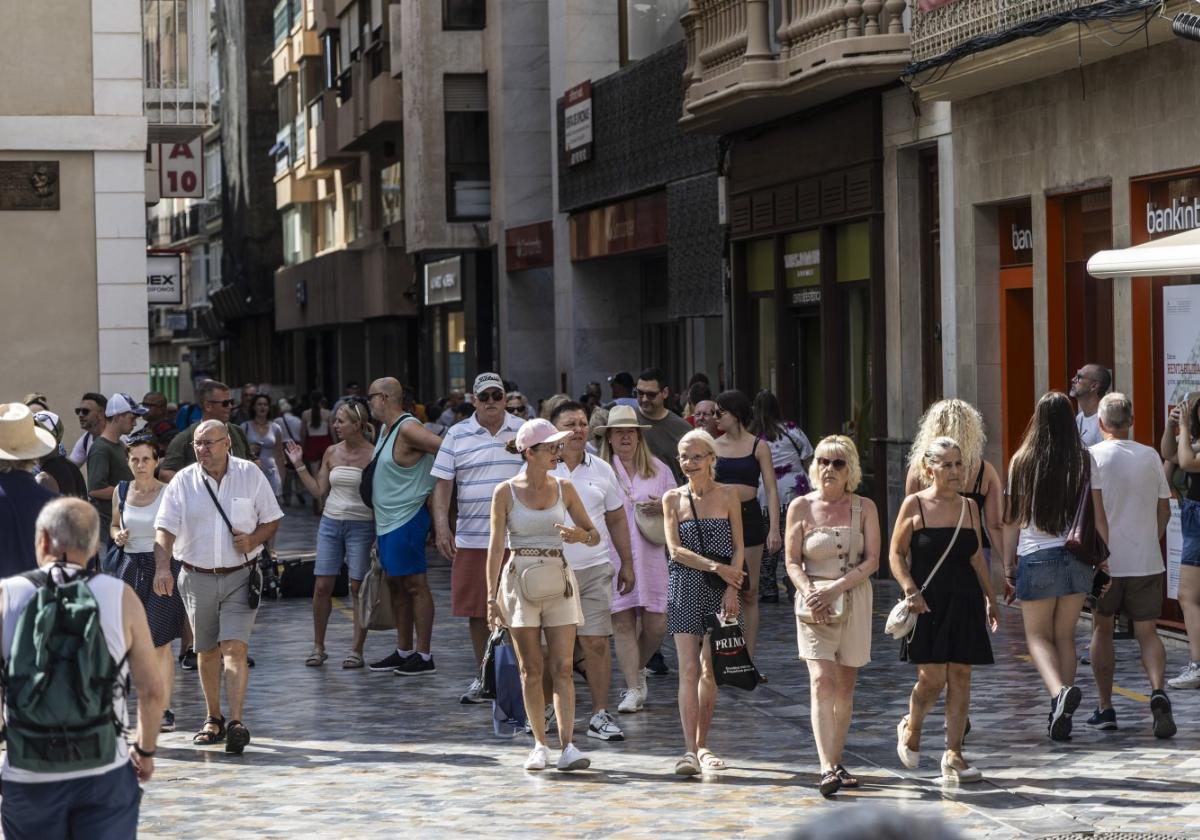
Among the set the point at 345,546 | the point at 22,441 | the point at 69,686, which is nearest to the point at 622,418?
the point at 345,546

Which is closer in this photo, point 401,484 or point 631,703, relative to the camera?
point 631,703

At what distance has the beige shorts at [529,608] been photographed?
1052cm

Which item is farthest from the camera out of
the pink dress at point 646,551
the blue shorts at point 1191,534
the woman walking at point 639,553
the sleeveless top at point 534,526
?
the pink dress at point 646,551

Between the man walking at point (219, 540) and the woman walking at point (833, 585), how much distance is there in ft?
9.81

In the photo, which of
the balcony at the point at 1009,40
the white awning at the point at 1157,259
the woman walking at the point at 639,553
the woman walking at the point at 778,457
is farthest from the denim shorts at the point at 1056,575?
the woman walking at the point at 778,457

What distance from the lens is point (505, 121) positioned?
119 ft

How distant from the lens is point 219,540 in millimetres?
11328

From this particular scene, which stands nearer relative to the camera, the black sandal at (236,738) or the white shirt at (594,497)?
the black sandal at (236,738)

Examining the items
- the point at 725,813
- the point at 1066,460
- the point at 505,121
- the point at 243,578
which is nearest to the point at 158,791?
the point at 243,578

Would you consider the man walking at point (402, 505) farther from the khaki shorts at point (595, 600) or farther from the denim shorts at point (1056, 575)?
the denim shorts at point (1056, 575)

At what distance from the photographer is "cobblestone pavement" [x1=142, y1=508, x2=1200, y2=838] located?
912 cm

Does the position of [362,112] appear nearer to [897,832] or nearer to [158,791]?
[158,791]

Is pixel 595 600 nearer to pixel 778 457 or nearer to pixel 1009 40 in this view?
pixel 778 457

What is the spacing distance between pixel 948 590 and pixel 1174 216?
6275 millimetres
